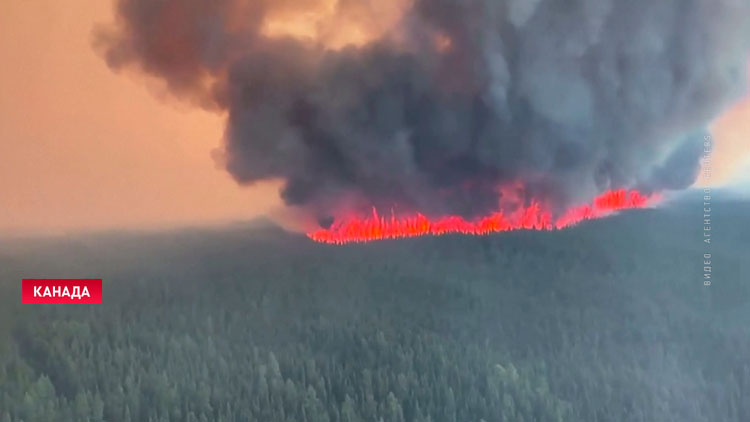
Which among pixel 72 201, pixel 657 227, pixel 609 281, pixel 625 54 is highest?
pixel 625 54

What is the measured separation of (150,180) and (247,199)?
234 mm

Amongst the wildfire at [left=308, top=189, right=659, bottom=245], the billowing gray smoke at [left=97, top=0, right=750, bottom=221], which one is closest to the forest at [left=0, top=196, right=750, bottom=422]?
the wildfire at [left=308, top=189, right=659, bottom=245]

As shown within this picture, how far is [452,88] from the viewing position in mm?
1493

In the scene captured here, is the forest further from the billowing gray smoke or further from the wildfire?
the billowing gray smoke

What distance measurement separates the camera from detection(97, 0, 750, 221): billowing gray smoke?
57.8 inches

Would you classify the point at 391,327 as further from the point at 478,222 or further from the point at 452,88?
the point at 452,88

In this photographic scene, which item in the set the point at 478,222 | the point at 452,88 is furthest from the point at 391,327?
the point at 452,88

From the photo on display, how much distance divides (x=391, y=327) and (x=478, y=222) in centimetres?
33

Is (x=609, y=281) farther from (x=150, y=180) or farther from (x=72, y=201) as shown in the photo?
(x=72, y=201)

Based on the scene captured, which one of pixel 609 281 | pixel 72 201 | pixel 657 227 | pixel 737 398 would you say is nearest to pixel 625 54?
pixel 657 227

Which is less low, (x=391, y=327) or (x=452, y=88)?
(x=452, y=88)

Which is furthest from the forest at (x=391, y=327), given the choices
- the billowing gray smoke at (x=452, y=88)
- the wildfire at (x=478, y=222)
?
the billowing gray smoke at (x=452, y=88)

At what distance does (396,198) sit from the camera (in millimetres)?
1509

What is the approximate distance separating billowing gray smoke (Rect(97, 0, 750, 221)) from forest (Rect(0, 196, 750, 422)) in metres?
0.14
